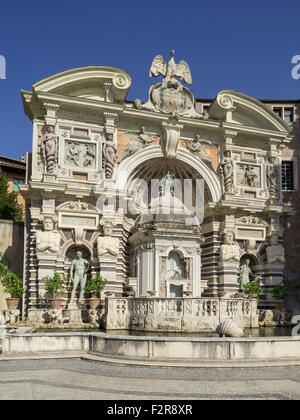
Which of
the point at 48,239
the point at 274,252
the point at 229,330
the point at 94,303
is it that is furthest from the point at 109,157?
the point at 229,330

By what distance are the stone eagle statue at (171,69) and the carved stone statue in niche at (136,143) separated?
4139 millimetres

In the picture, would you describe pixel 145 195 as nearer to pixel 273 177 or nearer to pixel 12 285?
pixel 273 177

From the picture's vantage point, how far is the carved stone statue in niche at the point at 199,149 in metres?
28.4

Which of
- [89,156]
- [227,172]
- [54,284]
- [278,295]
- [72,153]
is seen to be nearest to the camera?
[54,284]

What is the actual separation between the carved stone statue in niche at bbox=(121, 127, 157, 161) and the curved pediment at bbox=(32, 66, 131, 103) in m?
2.14

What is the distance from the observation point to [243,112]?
29.8 metres

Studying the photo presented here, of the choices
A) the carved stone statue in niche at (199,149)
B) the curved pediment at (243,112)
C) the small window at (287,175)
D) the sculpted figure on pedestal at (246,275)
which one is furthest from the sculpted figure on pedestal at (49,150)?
the small window at (287,175)

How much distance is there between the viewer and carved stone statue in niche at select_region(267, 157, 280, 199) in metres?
29.5

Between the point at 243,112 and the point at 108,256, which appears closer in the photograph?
the point at 108,256

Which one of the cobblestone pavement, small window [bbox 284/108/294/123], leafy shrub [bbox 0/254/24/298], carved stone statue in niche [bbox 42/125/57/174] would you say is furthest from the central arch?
the cobblestone pavement

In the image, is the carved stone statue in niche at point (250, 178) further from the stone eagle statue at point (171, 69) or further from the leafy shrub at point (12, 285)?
the leafy shrub at point (12, 285)

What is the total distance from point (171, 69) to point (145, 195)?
809 centimetres
